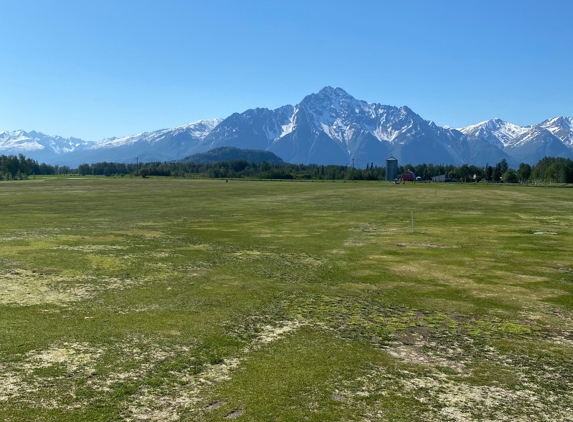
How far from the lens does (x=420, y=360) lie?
12109 millimetres

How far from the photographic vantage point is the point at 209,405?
30.9 feet

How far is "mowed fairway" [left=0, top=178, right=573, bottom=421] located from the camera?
378 inches

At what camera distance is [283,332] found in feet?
46.2

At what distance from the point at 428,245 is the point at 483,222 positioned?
17.7 m

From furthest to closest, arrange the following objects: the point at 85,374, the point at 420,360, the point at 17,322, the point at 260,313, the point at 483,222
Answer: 1. the point at 483,222
2. the point at 260,313
3. the point at 17,322
4. the point at 420,360
5. the point at 85,374

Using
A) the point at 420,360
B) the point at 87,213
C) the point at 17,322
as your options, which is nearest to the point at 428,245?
the point at 420,360

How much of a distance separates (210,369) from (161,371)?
1.20 m

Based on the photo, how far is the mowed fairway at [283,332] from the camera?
31.5ft

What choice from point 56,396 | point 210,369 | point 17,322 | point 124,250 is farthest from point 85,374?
point 124,250

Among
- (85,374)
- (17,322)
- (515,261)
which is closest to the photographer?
(85,374)

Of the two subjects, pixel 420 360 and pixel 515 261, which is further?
pixel 515 261

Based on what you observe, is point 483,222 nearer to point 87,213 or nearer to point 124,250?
point 124,250

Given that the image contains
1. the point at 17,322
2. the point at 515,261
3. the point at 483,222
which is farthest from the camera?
the point at 483,222

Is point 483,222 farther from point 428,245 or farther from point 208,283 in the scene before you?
point 208,283
